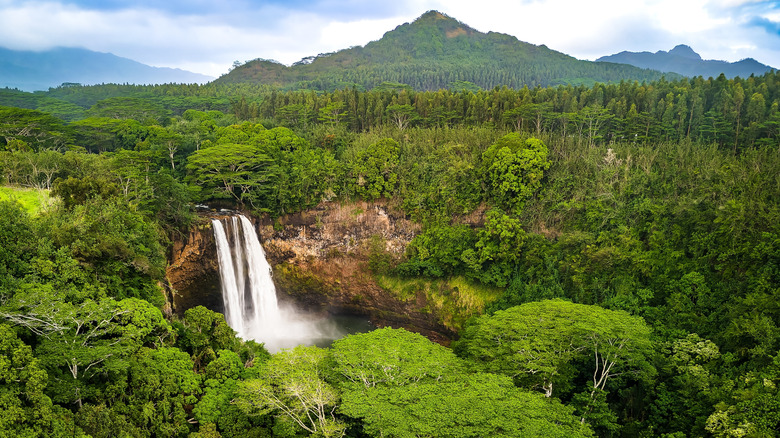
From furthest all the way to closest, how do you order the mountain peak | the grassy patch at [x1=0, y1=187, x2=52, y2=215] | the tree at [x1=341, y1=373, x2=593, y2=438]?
the mountain peak < the grassy patch at [x1=0, y1=187, x2=52, y2=215] < the tree at [x1=341, y1=373, x2=593, y2=438]

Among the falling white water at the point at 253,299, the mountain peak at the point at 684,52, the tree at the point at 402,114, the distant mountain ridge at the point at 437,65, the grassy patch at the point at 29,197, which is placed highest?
the mountain peak at the point at 684,52

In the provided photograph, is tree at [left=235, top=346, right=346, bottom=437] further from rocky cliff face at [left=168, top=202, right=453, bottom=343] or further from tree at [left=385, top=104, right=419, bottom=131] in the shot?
tree at [left=385, top=104, right=419, bottom=131]

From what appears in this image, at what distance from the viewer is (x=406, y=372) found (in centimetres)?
1479

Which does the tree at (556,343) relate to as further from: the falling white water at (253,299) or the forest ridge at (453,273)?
the falling white water at (253,299)

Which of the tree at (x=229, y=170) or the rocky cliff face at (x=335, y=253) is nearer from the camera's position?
the tree at (x=229, y=170)

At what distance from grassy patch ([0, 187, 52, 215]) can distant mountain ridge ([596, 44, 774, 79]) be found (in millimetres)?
164671

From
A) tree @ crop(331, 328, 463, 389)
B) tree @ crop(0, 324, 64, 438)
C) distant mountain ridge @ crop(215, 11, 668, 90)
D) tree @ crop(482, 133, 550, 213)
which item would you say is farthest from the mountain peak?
tree @ crop(0, 324, 64, 438)

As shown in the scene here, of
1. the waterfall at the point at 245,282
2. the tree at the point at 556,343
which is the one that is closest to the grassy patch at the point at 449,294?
the waterfall at the point at 245,282

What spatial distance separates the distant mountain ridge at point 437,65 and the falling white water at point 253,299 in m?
77.2

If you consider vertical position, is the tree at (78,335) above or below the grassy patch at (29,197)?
below

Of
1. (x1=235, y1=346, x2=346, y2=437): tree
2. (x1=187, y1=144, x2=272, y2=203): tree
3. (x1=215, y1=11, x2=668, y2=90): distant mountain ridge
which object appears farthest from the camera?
(x1=215, y1=11, x2=668, y2=90): distant mountain ridge

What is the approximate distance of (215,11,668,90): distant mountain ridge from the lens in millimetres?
110125

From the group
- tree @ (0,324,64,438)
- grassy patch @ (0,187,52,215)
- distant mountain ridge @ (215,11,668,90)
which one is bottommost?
tree @ (0,324,64,438)

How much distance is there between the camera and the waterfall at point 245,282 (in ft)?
95.7
